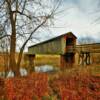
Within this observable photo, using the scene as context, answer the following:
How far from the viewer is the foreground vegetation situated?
12.3 meters

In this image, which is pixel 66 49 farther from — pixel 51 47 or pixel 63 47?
pixel 51 47

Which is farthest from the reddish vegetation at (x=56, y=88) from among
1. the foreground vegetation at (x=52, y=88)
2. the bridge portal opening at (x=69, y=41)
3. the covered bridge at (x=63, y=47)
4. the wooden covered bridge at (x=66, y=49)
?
the bridge portal opening at (x=69, y=41)

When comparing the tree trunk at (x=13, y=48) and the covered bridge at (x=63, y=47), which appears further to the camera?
the covered bridge at (x=63, y=47)

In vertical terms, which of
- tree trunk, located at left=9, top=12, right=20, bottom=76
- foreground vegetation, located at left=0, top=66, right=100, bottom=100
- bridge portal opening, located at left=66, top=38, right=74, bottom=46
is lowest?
foreground vegetation, located at left=0, top=66, right=100, bottom=100

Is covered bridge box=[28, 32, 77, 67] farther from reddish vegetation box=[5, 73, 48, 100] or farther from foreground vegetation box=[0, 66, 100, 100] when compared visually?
reddish vegetation box=[5, 73, 48, 100]

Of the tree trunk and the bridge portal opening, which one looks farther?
the bridge portal opening

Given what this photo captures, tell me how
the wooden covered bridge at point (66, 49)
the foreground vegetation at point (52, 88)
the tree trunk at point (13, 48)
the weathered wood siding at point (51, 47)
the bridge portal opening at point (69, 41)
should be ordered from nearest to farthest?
the foreground vegetation at point (52, 88)
the tree trunk at point (13, 48)
the wooden covered bridge at point (66, 49)
the weathered wood siding at point (51, 47)
the bridge portal opening at point (69, 41)

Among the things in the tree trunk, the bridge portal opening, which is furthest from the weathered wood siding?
the tree trunk

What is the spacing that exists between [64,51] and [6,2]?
54.2 feet

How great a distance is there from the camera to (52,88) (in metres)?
13.7

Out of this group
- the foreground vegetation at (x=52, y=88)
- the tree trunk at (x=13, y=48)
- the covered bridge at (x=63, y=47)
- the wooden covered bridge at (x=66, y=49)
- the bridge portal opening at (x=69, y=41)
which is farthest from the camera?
the bridge portal opening at (x=69, y=41)

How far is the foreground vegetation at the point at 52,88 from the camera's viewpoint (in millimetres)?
12286

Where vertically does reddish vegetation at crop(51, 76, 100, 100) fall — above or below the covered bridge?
below

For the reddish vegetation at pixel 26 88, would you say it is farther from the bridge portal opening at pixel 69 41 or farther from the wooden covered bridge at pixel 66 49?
the bridge portal opening at pixel 69 41
